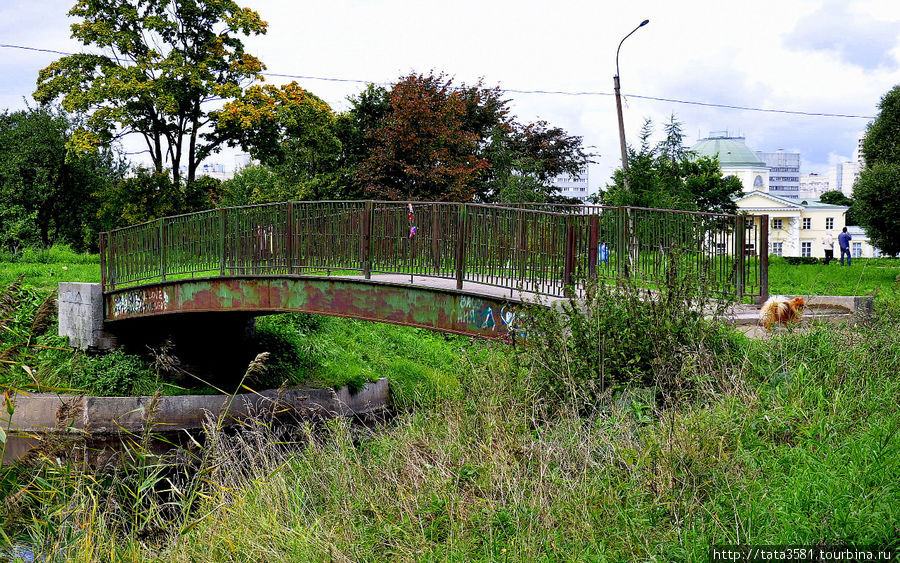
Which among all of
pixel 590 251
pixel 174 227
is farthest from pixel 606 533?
pixel 174 227

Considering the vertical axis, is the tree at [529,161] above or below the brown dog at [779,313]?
above

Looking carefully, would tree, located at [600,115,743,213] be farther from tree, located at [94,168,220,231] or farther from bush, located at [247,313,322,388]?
tree, located at [94,168,220,231]

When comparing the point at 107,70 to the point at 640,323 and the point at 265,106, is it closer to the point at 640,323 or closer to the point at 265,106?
the point at 265,106

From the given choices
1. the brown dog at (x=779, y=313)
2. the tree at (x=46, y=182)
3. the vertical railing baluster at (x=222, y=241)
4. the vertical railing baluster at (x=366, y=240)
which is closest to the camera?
the brown dog at (x=779, y=313)

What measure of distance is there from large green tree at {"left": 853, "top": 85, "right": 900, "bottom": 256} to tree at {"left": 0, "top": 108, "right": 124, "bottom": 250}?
2978 centimetres

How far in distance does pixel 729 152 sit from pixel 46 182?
8702 centimetres

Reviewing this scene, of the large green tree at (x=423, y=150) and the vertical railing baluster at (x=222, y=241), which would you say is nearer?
the vertical railing baluster at (x=222, y=241)

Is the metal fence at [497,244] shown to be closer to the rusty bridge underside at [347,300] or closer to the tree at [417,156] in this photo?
the rusty bridge underside at [347,300]

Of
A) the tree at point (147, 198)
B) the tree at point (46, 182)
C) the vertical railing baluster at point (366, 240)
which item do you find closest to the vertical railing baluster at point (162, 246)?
the vertical railing baluster at point (366, 240)

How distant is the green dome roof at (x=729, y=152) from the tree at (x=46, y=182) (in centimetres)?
8068

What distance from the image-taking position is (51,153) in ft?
114

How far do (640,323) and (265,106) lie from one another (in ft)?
70.4

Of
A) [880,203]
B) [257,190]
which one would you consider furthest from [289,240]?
[880,203]

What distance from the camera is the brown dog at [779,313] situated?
871 centimetres
